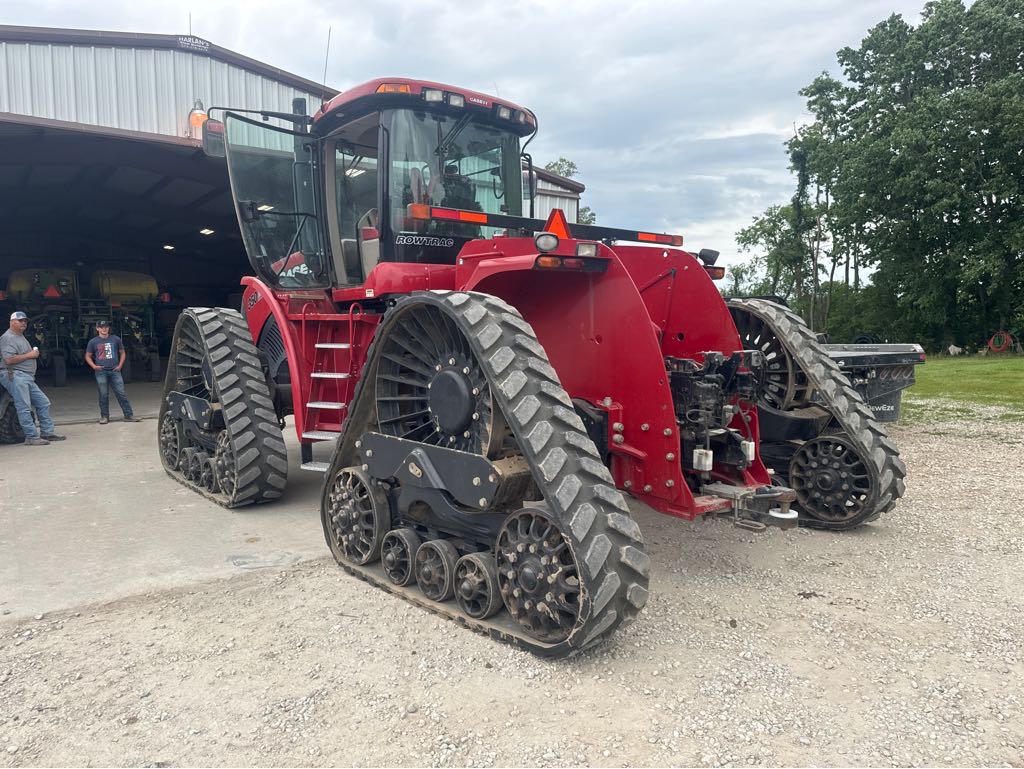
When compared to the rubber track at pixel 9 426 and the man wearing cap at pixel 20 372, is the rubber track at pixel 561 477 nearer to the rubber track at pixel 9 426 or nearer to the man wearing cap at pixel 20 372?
the man wearing cap at pixel 20 372

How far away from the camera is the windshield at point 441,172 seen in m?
4.80

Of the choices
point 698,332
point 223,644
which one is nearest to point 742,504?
point 698,332

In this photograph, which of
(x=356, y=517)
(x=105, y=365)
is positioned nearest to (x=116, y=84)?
(x=105, y=365)

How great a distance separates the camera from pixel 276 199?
5.95 m

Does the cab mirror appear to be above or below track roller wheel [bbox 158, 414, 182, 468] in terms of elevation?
above

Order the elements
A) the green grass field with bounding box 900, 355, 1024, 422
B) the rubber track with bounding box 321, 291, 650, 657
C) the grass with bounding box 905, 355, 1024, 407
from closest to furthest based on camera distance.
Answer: the rubber track with bounding box 321, 291, 650, 657 < the green grass field with bounding box 900, 355, 1024, 422 < the grass with bounding box 905, 355, 1024, 407

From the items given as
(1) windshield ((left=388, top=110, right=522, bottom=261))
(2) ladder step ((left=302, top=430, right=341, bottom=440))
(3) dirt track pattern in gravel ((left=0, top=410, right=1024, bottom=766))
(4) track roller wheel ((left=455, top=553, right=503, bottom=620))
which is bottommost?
(3) dirt track pattern in gravel ((left=0, top=410, right=1024, bottom=766))

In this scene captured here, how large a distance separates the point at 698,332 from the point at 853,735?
229cm

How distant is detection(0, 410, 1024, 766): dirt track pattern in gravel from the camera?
2.61 meters

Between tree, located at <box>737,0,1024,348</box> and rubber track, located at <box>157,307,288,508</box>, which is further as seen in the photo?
tree, located at <box>737,0,1024,348</box>

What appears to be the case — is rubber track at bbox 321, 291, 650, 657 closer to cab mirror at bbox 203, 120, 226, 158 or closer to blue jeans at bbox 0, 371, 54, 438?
cab mirror at bbox 203, 120, 226, 158

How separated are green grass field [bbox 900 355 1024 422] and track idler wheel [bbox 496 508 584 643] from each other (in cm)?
890

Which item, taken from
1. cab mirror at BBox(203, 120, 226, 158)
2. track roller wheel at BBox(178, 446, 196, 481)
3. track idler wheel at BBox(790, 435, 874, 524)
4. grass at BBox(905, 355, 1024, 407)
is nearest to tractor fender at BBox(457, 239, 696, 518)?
track idler wheel at BBox(790, 435, 874, 524)

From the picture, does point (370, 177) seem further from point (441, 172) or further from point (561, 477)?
point (561, 477)
